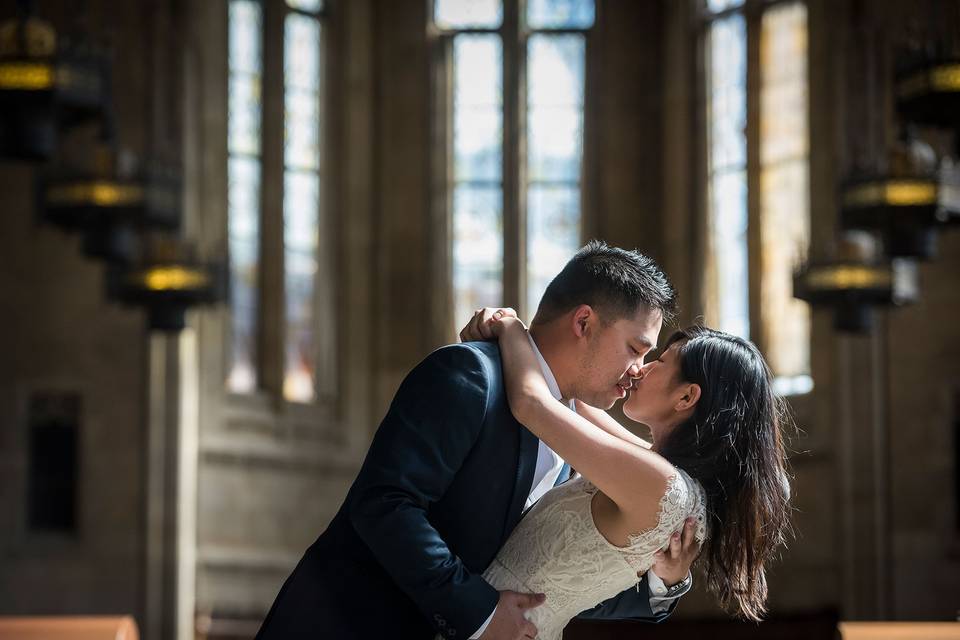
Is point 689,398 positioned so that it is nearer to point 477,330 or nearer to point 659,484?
point 659,484

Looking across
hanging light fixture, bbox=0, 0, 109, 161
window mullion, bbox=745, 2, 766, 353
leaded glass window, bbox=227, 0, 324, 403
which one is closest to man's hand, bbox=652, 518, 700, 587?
hanging light fixture, bbox=0, 0, 109, 161

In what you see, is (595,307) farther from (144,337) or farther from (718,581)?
(144,337)

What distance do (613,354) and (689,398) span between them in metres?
0.20

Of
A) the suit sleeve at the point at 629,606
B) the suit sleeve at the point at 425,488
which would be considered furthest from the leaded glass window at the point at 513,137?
the suit sleeve at the point at 425,488

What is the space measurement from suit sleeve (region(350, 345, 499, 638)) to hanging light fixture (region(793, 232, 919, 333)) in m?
9.17

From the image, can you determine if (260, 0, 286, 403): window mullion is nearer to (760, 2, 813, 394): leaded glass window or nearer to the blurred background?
the blurred background

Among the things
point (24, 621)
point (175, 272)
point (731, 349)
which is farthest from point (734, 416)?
point (175, 272)

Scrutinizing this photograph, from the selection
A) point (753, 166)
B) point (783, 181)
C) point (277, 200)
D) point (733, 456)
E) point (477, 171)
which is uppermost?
point (477, 171)

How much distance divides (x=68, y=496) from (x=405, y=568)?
12.0 m

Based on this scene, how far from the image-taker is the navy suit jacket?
12.7ft

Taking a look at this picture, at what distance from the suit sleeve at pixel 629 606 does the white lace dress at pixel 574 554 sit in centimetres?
20

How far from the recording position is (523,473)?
13.5 feet

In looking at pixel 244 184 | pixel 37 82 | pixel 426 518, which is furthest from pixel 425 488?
pixel 244 184

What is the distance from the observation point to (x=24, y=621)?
191 inches
